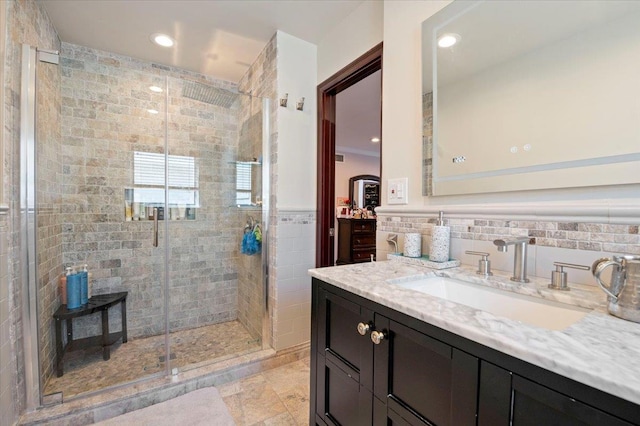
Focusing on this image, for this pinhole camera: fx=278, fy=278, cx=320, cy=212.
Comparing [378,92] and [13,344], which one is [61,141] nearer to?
[13,344]

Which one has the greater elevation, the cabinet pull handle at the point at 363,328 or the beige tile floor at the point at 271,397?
the cabinet pull handle at the point at 363,328

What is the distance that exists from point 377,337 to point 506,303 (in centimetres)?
47

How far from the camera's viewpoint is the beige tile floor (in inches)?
62.0

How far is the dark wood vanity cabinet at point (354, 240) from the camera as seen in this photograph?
4848 millimetres

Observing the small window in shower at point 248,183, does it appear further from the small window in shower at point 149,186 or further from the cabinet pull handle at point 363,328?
the cabinet pull handle at point 363,328

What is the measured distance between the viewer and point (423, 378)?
29.1 inches

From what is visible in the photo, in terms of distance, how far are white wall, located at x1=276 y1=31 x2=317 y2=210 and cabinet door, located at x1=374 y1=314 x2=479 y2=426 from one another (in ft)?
4.99

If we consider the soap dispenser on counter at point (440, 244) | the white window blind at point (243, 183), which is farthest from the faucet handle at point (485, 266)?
the white window blind at point (243, 183)

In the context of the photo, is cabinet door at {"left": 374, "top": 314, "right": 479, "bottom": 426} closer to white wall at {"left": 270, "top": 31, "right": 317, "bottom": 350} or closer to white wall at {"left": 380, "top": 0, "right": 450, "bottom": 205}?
white wall at {"left": 380, "top": 0, "right": 450, "bottom": 205}

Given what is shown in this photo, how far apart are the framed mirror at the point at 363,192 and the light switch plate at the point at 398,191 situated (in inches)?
161

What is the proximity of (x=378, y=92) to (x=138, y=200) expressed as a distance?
2657mm

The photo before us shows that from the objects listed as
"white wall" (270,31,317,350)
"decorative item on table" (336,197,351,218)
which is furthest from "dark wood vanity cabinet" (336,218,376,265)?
"white wall" (270,31,317,350)

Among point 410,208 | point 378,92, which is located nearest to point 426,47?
point 410,208

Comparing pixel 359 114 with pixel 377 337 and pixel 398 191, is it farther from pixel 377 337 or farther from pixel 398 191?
pixel 377 337
